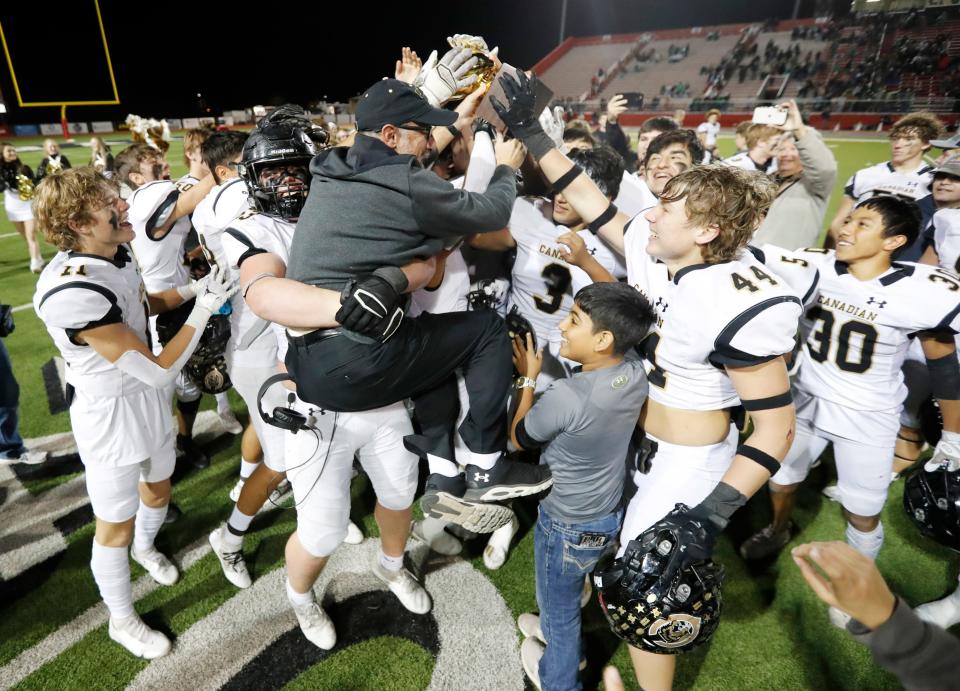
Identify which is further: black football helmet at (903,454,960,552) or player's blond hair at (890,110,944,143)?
player's blond hair at (890,110,944,143)

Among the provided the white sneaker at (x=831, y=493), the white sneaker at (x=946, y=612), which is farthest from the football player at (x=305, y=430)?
the white sneaker at (x=831, y=493)

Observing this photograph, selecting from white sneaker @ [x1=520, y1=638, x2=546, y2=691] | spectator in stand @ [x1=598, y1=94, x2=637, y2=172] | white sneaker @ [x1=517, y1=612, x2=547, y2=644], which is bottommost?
white sneaker @ [x1=517, y1=612, x2=547, y2=644]

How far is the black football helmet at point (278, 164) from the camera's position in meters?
2.44

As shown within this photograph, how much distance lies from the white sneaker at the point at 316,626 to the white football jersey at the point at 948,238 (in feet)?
17.4

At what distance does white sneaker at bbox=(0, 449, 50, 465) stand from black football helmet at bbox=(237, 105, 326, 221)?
3503 mm

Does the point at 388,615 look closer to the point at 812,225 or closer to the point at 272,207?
the point at 272,207

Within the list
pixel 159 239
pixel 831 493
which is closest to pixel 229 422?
pixel 159 239

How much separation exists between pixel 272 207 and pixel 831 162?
496 centimetres

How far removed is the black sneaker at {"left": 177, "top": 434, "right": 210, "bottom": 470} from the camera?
173 inches

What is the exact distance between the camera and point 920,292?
8.98 feet

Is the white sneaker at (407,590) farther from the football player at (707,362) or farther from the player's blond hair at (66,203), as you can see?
the player's blond hair at (66,203)

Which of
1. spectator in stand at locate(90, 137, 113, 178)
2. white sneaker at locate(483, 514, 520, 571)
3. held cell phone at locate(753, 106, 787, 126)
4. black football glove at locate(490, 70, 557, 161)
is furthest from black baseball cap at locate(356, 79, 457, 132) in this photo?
spectator in stand at locate(90, 137, 113, 178)

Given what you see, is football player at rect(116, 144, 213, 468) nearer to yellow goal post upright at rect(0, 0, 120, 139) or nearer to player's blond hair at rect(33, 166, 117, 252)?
player's blond hair at rect(33, 166, 117, 252)

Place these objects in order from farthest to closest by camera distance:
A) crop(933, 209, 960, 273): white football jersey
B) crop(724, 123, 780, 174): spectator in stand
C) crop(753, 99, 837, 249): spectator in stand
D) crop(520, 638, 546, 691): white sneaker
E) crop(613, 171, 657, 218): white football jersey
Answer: crop(724, 123, 780, 174): spectator in stand < crop(753, 99, 837, 249): spectator in stand < crop(933, 209, 960, 273): white football jersey < crop(613, 171, 657, 218): white football jersey < crop(520, 638, 546, 691): white sneaker
